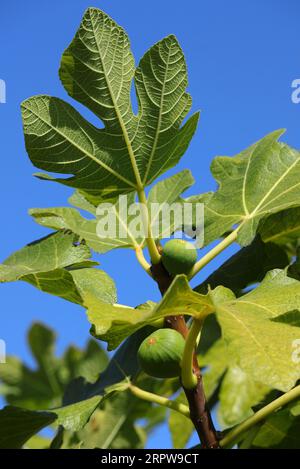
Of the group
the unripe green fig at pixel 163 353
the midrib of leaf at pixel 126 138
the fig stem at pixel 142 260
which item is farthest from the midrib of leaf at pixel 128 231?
the unripe green fig at pixel 163 353

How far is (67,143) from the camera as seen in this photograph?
1.77m

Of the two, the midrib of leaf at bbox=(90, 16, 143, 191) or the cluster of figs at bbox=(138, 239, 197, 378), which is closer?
the cluster of figs at bbox=(138, 239, 197, 378)

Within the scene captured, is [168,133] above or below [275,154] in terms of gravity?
above

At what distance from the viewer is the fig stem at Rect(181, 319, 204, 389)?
1.47 meters

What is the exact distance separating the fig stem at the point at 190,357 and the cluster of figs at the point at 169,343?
20 millimetres

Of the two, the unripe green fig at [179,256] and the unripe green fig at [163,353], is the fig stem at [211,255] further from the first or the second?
the unripe green fig at [163,353]

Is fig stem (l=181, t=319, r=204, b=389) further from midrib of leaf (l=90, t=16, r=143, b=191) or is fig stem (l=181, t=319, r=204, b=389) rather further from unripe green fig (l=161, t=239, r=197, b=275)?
midrib of leaf (l=90, t=16, r=143, b=191)

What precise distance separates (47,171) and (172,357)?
0.62 m

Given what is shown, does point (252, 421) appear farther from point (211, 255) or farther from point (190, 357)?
point (211, 255)

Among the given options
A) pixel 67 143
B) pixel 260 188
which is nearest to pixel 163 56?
pixel 67 143

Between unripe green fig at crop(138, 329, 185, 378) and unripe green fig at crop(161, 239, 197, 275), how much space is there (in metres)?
0.18

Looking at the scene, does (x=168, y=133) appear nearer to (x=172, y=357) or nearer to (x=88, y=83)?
(x=88, y=83)

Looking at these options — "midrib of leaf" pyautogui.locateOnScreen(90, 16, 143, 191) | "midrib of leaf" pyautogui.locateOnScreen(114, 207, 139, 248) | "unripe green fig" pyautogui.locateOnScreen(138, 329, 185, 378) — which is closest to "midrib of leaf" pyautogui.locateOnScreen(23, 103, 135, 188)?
"midrib of leaf" pyautogui.locateOnScreen(90, 16, 143, 191)

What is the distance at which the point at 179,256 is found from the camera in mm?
1653
